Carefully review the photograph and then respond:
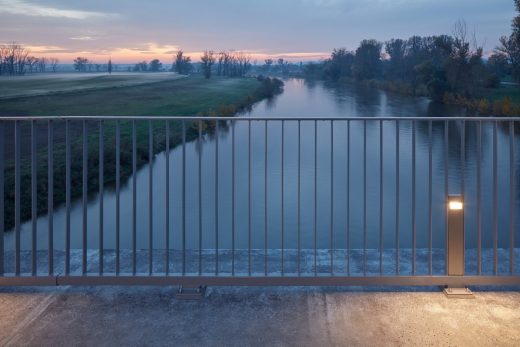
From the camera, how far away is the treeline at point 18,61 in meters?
10.4

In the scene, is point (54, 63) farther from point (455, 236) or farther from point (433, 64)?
point (455, 236)

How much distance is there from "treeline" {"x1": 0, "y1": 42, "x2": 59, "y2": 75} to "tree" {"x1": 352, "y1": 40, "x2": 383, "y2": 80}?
711 inches

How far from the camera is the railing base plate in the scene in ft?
8.83

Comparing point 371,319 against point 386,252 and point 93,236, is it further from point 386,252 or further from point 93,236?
point 93,236

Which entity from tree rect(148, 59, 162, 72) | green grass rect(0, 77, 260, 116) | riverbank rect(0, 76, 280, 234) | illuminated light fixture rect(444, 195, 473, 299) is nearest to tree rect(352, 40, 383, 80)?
riverbank rect(0, 76, 280, 234)

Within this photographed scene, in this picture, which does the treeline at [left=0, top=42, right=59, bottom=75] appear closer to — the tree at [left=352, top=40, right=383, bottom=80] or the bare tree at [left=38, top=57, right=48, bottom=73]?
the bare tree at [left=38, top=57, right=48, bottom=73]

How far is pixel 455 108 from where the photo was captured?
54.5 ft

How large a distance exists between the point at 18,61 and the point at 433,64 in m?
14.3

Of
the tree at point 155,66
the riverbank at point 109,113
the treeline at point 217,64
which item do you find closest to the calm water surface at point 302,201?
the riverbank at point 109,113

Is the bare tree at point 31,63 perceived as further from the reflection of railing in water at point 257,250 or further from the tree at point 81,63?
the reflection of railing in water at point 257,250

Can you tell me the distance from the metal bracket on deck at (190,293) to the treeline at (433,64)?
1579 cm

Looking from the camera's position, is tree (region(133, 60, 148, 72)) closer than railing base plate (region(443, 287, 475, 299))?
No

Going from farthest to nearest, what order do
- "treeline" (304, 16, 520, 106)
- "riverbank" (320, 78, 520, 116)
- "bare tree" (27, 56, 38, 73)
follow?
"treeline" (304, 16, 520, 106) < "riverbank" (320, 78, 520, 116) < "bare tree" (27, 56, 38, 73)

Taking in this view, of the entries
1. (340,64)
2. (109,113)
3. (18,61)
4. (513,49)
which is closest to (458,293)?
(18,61)
